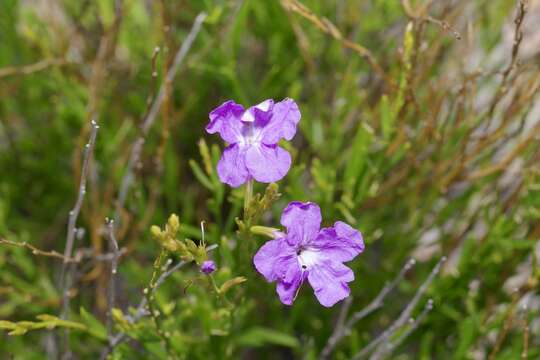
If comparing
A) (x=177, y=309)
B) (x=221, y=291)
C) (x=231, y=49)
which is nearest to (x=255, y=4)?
(x=231, y=49)

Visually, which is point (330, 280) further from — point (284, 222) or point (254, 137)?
point (254, 137)

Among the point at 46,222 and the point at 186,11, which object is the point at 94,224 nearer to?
the point at 46,222

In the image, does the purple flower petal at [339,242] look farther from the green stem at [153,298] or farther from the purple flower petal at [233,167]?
the green stem at [153,298]

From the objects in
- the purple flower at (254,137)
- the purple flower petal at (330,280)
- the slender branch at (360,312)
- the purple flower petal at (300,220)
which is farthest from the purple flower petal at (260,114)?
the slender branch at (360,312)

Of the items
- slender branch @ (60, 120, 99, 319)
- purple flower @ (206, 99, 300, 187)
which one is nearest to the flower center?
purple flower @ (206, 99, 300, 187)

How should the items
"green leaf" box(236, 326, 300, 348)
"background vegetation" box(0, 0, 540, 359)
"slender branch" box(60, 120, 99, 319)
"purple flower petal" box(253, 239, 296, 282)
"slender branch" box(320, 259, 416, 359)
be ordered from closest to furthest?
1. "purple flower petal" box(253, 239, 296, 282)
2. "slender branch" box(60, 120, 99, 319)
3. "slender branch" box(320, 259, 416, 359)
4. "background vegetation" box(0, 0, 540, 359)
5. "green leaf" box(236, 326, 300, 348)

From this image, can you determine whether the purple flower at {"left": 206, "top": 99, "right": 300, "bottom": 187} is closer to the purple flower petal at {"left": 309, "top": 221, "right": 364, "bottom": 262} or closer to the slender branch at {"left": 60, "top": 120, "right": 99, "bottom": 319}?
the purple flower petal at {"left": 309, "top": 221, "right": 364, "bottom": 262}
